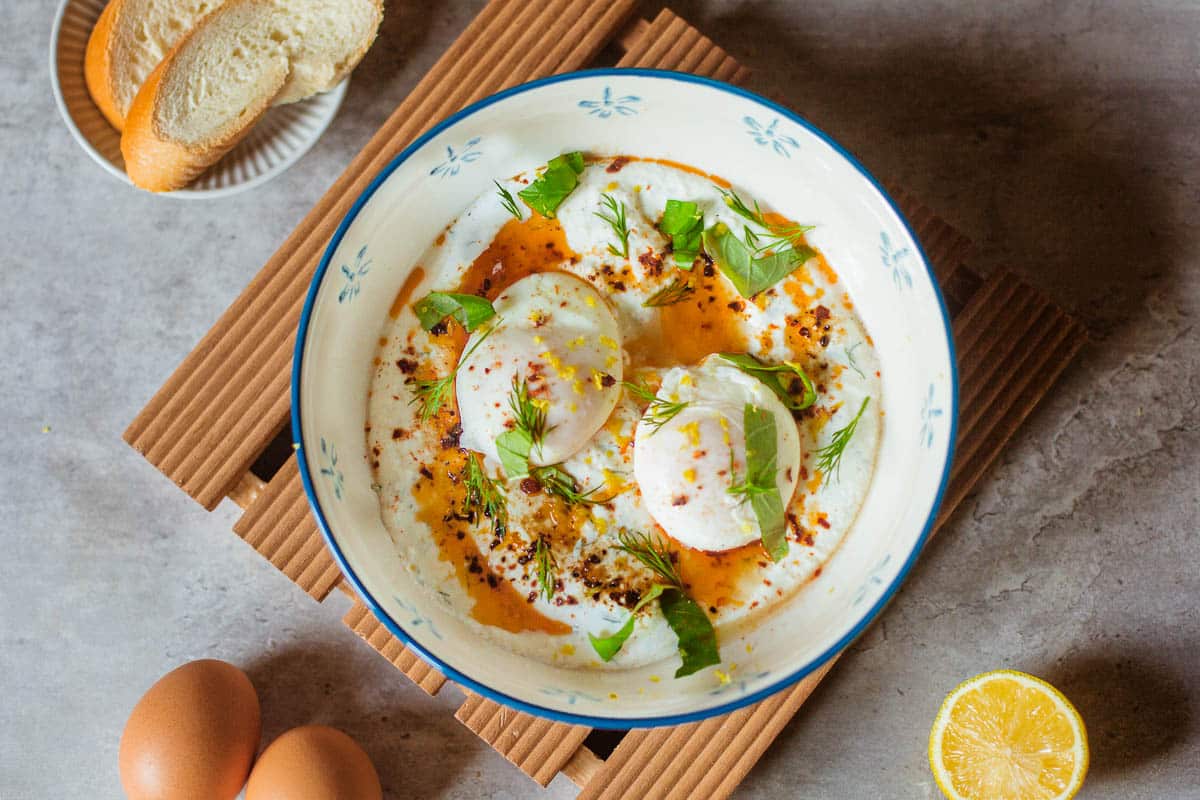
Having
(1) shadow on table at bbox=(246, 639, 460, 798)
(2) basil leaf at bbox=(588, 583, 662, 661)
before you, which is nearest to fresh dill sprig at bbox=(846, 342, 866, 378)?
(2) basil leaf at bbox=(588, 583, 662, 661)

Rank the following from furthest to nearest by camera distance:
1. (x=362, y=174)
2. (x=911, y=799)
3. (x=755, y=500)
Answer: (x=911, y=799) < (x=362, y=174) < (x=755, y=500)

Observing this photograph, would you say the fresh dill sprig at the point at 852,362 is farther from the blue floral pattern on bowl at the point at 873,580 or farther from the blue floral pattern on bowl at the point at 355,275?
the blue floral pattern on bowl at the point at 355,275

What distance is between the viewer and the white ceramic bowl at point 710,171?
1.37 metres

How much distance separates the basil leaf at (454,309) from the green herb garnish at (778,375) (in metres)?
0.40

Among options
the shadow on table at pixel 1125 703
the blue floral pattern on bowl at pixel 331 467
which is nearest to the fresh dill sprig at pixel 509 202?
the blue floral pattern on bowl at pixel 331 467

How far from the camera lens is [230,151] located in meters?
1.70

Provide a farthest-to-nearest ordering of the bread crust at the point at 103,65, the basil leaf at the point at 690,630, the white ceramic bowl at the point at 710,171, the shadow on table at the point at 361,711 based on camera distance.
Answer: the shadow on table at the point at 361,711
the bread crust at the point at 103,65
the basil leaf at the point at 690,630
the white ceramic bowl at the point at 710,171

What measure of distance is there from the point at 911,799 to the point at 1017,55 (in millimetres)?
1407

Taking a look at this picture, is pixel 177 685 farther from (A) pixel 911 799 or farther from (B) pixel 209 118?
(A) pixel 911 799

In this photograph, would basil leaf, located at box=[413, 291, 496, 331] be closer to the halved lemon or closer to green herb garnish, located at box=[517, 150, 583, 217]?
green herb garnish, located at box=[517, 150, 583, 217]

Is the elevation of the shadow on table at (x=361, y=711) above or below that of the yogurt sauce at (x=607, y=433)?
below

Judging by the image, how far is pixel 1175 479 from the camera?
5.51ft

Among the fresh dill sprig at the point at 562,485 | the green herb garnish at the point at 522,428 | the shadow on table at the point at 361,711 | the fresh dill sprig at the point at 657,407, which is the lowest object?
the shadow on table at the point at 361,711

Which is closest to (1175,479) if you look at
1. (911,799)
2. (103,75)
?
(911,799)
